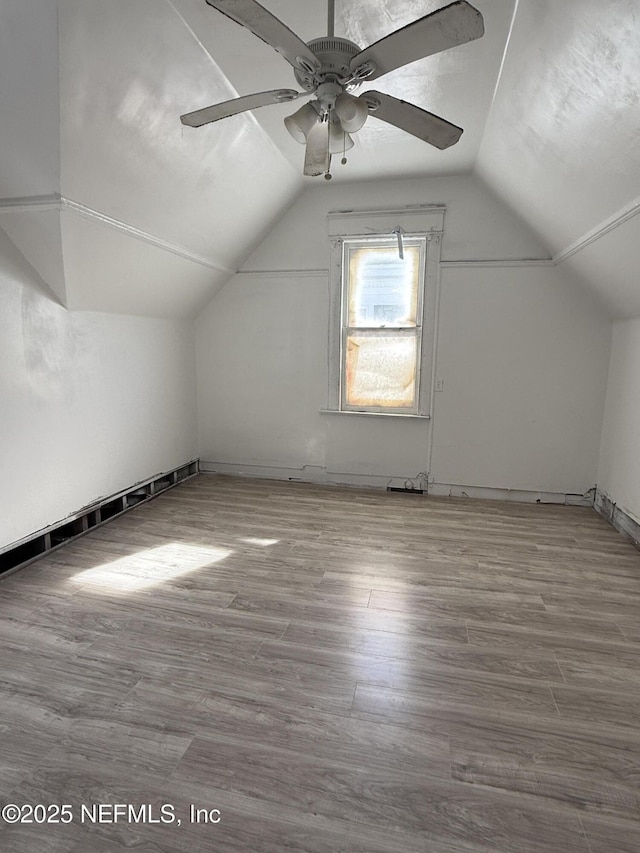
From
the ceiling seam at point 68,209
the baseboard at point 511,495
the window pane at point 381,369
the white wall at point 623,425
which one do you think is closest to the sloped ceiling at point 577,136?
the white wall at point 623,425

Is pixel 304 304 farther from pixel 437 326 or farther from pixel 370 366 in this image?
pixel 437 326

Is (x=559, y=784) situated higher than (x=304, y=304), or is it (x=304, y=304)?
(x=304, y=304)

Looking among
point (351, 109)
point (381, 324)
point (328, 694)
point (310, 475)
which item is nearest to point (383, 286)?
point (381, 324)

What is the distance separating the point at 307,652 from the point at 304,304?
10.6ft

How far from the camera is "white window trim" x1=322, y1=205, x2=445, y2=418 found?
408cm

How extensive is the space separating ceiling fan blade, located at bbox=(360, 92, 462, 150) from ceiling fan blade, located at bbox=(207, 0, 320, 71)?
28 centimetres

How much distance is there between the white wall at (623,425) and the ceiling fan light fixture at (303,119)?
2799 mm

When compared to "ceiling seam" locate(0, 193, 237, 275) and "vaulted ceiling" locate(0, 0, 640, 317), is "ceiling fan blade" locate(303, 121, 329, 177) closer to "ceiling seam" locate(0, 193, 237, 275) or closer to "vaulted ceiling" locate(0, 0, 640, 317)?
"vaulted ceiling" locate(0, 0, 640, 317)

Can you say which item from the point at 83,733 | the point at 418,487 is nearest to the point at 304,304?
the point at 418,487

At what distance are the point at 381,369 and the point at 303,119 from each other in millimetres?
2690

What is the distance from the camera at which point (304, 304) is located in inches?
176

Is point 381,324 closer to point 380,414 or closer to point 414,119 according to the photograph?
point 380,414

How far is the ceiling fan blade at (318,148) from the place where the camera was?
6.68ft

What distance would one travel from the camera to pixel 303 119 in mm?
1935
